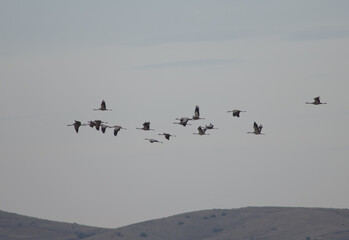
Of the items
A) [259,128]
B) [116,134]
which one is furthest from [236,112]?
[116,134]

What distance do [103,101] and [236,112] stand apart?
51.6ft

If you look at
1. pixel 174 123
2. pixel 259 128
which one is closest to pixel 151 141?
pixel 174 123

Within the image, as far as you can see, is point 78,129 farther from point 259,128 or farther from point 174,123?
point 259,128

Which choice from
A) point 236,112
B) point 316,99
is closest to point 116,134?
point 236,112

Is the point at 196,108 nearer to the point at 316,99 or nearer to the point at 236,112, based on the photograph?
the point at 236,112

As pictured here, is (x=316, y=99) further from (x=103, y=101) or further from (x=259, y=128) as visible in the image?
(x=103, y=101)

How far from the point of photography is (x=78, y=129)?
11775cm

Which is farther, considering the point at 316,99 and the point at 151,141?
the point at 151,141

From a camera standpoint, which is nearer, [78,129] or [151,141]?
[78,129]

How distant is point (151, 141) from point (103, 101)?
30.6 feet

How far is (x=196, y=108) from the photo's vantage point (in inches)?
4742

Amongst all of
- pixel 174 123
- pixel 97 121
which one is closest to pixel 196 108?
pixel 174 123

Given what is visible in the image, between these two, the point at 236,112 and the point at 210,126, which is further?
the point at 210,126

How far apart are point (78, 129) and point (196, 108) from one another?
13915 mm
